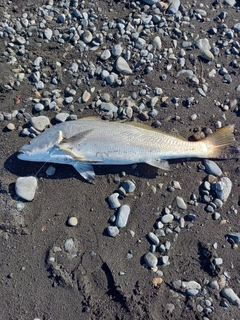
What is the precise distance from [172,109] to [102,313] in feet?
10.6

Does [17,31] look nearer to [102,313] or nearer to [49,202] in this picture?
[49,202]

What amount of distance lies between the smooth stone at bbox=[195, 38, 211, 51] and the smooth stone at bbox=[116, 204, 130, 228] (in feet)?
9.75

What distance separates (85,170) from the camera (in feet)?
15.6

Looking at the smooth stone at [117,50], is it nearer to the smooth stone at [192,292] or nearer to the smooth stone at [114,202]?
the smooth stone at [114,202]

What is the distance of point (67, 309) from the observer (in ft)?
14.8

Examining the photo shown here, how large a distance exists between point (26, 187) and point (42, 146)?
2.26ft

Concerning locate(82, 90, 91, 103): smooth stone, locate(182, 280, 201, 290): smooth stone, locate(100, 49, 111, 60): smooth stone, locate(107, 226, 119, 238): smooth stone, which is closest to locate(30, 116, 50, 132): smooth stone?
locate(82, 90, 91, 103): smooth stone

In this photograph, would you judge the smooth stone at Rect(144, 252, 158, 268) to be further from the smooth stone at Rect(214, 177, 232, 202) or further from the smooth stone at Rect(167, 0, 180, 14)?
the smooth stone at Rect(167, 0, 180, 14)

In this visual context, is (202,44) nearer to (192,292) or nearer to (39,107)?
(39,107)

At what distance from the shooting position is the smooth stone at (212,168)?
4.94m

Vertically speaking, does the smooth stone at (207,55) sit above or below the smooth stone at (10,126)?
above

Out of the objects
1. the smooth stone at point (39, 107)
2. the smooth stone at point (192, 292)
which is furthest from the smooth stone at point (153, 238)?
the smooth stone at point (39, 107)

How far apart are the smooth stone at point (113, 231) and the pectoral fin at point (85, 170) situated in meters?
0.79

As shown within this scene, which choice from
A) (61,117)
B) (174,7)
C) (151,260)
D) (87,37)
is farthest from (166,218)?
(174,7)
